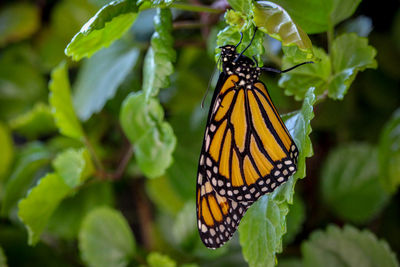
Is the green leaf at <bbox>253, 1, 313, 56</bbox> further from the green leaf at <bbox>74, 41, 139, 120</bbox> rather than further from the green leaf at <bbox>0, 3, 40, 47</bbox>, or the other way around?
the green leaf at <bbox>0, 3, 40, 47</bbox>

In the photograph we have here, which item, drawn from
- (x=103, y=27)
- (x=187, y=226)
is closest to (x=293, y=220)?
(x=187, y=226)

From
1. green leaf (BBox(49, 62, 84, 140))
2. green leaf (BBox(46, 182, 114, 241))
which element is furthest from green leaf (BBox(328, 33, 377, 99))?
green leaf (BBox(46, 182, 114, 241))

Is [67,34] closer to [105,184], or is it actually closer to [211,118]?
[105,184]

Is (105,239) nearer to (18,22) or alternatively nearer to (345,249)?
(345,249)

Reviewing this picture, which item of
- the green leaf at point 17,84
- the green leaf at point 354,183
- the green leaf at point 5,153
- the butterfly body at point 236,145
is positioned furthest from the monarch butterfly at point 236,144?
the green leaf at point 17,84

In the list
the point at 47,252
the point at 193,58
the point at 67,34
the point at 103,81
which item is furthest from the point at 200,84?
the point at 47,252

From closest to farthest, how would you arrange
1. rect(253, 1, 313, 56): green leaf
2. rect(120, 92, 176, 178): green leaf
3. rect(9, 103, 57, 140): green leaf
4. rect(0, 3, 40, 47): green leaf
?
1. rect(253, 1, 313, 56): green leaf
2. rect(120, 92, 176, 178): green leaf
3. rect(9, 103, 57, 140): green leaf
4. rect(0, 3, 40, 47): green leaf
